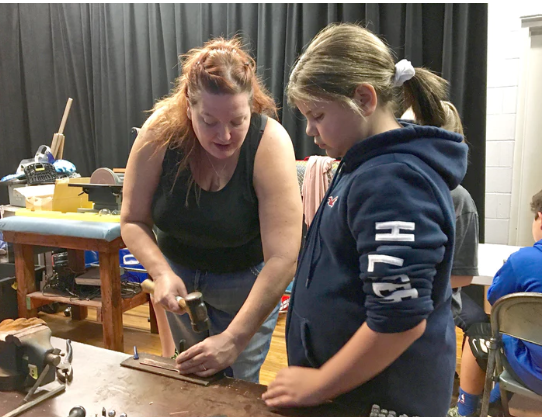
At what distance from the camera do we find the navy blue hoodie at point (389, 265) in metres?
0.69

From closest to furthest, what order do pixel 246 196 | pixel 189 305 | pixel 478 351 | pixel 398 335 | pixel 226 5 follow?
pixel 398 335 < pixel 189 305 < pixel 246 196 < pixel 478 351 < pixel 226 5

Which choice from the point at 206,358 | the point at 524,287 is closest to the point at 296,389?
the point at 206,358

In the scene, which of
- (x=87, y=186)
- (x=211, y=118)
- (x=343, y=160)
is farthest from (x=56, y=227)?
(x=343, y=160)

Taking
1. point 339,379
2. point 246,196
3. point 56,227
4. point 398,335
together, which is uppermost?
point 246,196

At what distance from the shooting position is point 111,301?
2.44 metres

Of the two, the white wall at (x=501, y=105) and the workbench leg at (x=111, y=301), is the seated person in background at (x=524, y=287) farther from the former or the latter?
the workbench leg at (x=111, y=301)

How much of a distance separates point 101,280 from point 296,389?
183 centimetres

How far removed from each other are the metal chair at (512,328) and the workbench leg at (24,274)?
2355 millimetres

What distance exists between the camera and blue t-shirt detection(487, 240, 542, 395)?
1.55 metres

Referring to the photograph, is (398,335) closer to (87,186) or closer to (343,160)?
(343,160)

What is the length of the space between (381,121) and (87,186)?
2.06 m

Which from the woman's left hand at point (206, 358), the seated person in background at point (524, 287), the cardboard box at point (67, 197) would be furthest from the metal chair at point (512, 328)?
the cardboard box at point (67, 197)

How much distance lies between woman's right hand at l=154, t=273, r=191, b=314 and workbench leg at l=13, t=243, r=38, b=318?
1.82m

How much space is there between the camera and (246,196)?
119 centimetres
